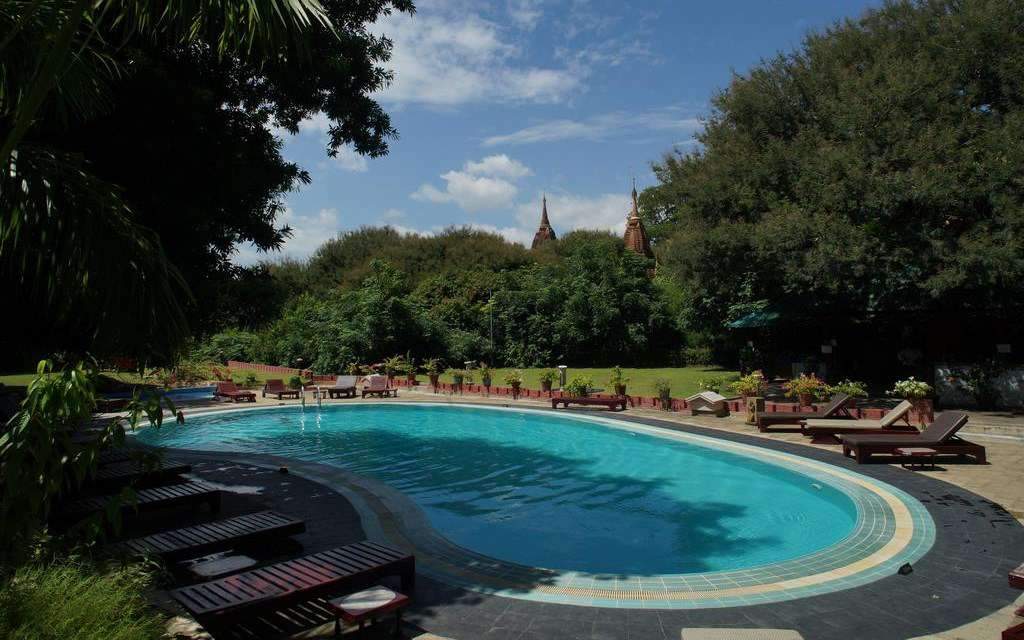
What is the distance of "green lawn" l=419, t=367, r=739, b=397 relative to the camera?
79.6 feet

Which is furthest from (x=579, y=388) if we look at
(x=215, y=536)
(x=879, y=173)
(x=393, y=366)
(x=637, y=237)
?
(x=637, y=237)

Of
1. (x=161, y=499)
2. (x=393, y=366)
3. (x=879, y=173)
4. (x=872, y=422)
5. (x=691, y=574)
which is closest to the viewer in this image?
(x=691, y=574)

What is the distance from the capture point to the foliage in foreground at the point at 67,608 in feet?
11.4

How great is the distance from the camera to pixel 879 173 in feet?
59.7

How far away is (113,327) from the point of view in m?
5.05

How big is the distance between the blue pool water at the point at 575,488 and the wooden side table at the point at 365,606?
3.01 meters

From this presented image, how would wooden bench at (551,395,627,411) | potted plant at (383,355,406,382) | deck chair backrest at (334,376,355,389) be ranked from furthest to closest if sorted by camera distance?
potted plant at (383,355,406,382)
deck chair backrest at (334,376,355,389)
wooden bench at (551,395,627,411)

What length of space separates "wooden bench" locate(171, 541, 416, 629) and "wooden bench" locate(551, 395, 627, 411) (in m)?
13.4

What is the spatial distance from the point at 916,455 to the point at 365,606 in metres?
10.4

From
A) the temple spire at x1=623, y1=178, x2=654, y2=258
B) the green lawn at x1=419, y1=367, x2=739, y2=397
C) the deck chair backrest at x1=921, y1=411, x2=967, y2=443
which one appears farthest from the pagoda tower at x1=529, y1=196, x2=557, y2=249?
the deck chair backrest at x1=921, y1=411, x2=967, y2=443

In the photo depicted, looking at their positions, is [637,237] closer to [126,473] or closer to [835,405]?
[835,405]

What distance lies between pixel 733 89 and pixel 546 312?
629 inches

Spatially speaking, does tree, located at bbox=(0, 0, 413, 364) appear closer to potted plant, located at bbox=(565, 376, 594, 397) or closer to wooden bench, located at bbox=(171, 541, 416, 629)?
wooden bench, located at bbox=(171, 541, 416, 629)

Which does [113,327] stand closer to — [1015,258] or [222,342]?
[1015,258]
